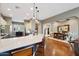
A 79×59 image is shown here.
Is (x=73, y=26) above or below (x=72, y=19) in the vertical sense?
below

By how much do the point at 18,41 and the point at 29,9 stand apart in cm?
56

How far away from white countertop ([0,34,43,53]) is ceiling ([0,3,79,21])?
0.33 m

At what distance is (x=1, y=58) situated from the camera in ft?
6.87

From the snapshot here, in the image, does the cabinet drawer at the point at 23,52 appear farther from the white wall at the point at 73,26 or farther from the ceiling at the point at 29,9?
the white wall at the point at 73,26

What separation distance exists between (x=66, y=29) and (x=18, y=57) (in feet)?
3.09

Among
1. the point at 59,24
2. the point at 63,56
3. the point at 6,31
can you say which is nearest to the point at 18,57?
the point at 6,31

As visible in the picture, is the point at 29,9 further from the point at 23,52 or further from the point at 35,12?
the point at 23,52

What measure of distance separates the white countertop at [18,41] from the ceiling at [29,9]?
1.08ft

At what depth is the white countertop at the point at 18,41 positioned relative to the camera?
6.47ft

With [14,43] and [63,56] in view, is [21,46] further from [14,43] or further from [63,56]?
[63,56]

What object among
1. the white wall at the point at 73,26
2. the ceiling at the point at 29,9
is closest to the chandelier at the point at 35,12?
the ceiling at the point at 29,9

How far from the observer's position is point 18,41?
6.61 ft

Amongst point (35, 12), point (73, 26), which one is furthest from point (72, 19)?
point (35, 12)

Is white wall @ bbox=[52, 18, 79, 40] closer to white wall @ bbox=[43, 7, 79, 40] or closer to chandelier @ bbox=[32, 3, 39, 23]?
white wall @ bbox=[43, 7, 79, 40]
